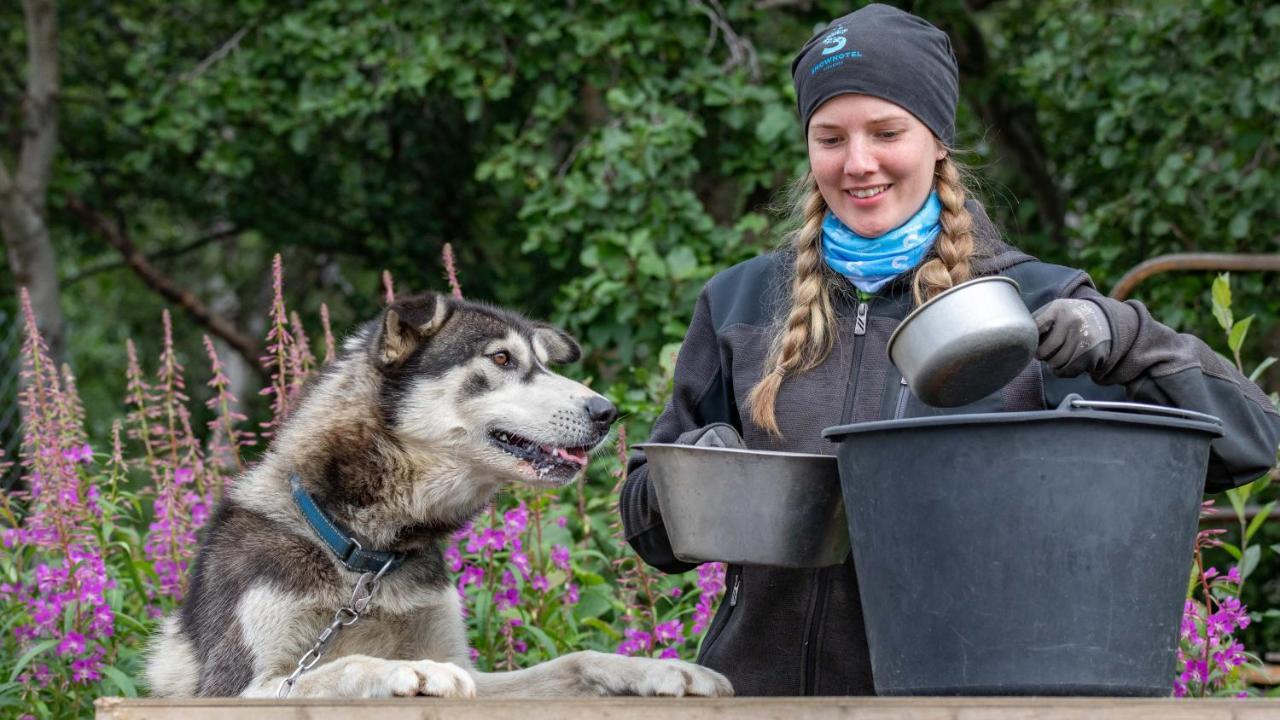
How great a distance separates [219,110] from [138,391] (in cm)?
473

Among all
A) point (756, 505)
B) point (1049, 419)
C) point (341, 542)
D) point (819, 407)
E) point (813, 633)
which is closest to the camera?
point (1049, 419)

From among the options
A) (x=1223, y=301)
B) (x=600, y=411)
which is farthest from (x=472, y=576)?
(x=1223, y=301)

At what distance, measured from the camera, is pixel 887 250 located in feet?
9.65

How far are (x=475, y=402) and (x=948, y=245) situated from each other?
5.09 feet

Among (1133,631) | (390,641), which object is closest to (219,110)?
(390,641)

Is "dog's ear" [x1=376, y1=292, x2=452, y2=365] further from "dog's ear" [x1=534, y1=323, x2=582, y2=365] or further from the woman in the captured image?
the woman

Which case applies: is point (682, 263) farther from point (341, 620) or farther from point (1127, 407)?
point (1127, 407)

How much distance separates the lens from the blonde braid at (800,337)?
293 cm

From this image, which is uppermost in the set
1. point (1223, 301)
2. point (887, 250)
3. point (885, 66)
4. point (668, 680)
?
point (885, 66)

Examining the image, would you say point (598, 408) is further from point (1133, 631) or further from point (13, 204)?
point (13, 204)

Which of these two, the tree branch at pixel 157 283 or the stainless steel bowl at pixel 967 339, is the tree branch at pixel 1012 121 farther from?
the stainless steel bowl at pixel 967 339

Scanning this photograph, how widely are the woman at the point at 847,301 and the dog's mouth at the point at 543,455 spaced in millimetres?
713

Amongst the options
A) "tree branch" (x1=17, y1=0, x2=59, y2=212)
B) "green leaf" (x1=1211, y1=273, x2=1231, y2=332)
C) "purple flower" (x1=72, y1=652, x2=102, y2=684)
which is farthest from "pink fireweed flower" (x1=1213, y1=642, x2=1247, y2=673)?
"tree branch" (x1=17, y1=0, x2=59, y2=212)

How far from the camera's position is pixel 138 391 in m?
4.96
